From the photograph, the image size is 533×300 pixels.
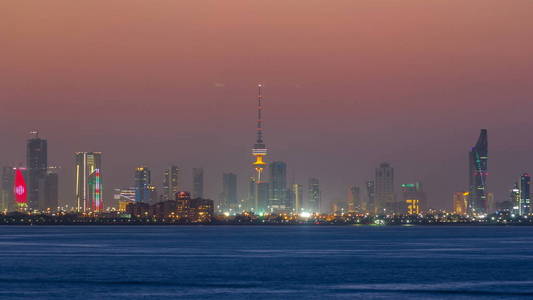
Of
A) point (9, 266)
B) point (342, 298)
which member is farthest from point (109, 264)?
point (342, 298)

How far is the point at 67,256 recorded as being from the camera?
131750mm

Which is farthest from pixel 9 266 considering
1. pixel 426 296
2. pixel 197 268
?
pixel 426 296

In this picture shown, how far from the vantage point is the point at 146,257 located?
128 m

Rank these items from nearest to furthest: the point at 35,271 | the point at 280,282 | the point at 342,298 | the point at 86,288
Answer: the point at 342,298
the point at 86,288
the point at 280,282
the point at 35,271

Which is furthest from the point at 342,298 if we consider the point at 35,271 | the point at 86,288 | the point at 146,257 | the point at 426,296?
the point at 146,257

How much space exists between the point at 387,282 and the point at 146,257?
47391mm

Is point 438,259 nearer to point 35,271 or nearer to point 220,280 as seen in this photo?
point 220,280

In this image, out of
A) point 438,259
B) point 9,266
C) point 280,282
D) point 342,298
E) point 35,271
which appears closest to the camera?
point 342,298

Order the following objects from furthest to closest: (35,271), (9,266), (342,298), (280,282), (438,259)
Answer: (438,259), (9,266), (35,271), (280,282), (342,298)

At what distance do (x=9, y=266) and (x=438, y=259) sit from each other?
176 feet

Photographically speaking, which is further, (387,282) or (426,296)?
(387,282)

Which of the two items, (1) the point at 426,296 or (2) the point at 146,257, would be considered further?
(2) the point at 146,257

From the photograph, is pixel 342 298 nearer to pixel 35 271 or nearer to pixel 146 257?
pixel 35 271

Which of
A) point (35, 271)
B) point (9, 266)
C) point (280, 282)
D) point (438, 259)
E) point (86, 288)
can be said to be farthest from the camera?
point (438, 259)
